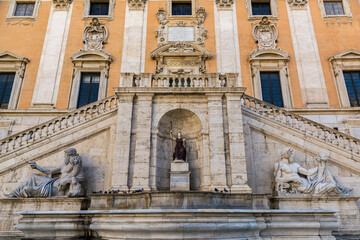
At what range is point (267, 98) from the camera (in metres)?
14.4

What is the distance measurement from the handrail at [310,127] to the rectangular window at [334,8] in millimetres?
10650

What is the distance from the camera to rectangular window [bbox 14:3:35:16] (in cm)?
1683

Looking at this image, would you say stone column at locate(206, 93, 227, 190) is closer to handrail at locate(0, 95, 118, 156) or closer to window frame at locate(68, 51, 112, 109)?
handrail at locate(0, 95, 118, 156)

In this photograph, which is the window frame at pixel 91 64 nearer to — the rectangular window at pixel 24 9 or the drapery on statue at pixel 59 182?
the rectangular window at pixel 24 9

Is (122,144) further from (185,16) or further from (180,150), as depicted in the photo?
(185,16)

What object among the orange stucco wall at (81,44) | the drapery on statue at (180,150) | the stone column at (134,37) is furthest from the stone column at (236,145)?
the orange stucco wall at (81,44)

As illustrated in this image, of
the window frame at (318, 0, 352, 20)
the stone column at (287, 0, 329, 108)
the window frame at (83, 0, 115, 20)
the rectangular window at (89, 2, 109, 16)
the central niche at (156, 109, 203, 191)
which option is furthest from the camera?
the rectangular window at (89, 2, 109, 16)

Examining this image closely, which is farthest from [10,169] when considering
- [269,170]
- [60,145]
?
[269,170]

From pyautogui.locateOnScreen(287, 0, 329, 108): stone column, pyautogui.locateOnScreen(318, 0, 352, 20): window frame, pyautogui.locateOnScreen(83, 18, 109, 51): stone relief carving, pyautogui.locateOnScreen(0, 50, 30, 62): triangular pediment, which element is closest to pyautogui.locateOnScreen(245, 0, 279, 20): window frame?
pyautogui.locateOnScreen(287, 0, 329, 108): stone column

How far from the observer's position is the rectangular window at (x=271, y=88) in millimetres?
14391

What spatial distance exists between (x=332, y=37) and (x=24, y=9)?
19451 millimetres

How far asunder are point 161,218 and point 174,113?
4941 mm

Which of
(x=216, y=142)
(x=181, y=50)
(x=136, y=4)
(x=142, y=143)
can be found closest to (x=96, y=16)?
(x=136, y=4)

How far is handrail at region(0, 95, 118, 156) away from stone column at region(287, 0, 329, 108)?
34.5 feet
